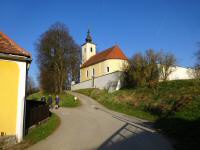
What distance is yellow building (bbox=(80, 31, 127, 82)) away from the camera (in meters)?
56.7

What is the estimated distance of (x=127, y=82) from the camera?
40.8 metres

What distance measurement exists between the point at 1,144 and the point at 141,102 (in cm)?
1719

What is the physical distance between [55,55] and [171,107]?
1232 inches

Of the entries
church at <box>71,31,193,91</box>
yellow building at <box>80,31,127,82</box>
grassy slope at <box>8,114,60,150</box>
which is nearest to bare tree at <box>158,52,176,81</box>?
church at <box>71,31,193,91</box>

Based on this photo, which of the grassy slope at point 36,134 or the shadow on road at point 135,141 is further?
the grassy slope at point 36,134

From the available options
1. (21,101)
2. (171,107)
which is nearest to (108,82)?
(171,107)

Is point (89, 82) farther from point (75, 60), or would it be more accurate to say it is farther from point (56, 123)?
point (56, 123)

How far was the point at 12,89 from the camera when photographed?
13188mm

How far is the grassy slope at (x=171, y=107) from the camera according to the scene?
13.7 meters

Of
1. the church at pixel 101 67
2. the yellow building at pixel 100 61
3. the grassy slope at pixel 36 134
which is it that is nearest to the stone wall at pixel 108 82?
the church at pixel 101 67

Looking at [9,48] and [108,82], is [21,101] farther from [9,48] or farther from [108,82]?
[108,82]

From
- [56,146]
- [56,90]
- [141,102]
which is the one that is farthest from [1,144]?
[56,90]

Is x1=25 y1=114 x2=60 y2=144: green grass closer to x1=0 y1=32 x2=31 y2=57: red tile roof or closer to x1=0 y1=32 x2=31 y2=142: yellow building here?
x1=0 y1=32 x2=31 y2=142: yellow building

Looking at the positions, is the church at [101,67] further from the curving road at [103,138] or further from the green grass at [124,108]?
the curving road at [103,138]
